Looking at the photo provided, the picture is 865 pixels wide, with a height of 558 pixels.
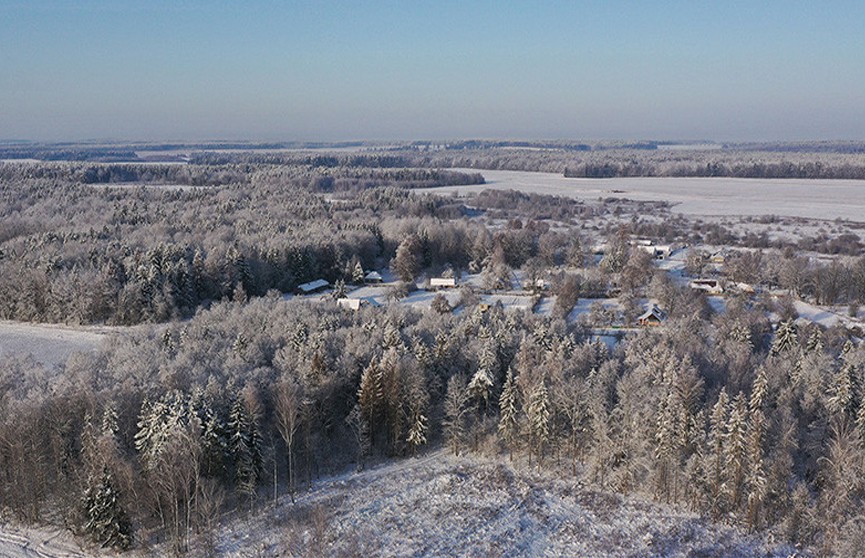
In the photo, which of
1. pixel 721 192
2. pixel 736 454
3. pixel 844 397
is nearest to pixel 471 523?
pixel 736 454

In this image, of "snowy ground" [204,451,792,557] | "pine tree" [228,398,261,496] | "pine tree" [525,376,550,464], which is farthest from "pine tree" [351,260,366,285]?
"pine tree" [228,398,261,496]

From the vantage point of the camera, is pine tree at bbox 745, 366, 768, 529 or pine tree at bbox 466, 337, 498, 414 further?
pine tree at bbox 466, 337, 498, 414

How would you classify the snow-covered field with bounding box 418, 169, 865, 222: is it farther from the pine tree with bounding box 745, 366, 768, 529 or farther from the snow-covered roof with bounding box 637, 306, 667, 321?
the pine tree with bounding box 745, 366, 768, 529

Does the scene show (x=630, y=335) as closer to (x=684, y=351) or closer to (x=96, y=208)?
(x=684, y=351)

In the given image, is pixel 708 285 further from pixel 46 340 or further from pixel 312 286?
pixel 46 340

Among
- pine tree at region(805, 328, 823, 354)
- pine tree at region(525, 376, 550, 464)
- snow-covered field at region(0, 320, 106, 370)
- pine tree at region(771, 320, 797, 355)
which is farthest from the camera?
snow-covered field at region(0, 320, 106, 370)

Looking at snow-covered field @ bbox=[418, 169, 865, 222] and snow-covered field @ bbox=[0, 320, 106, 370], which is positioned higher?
snow-covered field @ bbox=[418, 169, 865, 222]

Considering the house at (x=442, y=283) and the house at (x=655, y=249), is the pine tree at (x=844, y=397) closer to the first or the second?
the house at (x=442, y=283)
